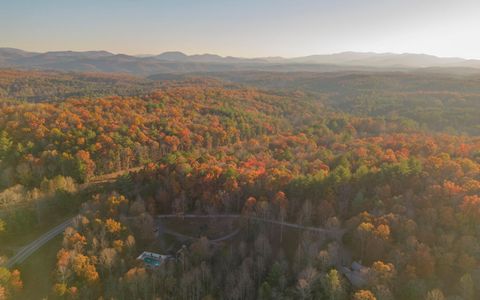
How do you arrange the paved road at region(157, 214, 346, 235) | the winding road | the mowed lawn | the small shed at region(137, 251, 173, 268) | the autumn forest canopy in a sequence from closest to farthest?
the autumn forest canopy < the mowed lawn < the small shed at region(137, 251, 173, 268) < the paved road at region(157, 214, 346, 235) < the winding road

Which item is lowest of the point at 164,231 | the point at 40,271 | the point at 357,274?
the point at 40,271

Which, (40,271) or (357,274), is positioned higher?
(357,274)

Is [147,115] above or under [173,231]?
above

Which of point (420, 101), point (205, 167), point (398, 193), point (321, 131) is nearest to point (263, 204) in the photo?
point (205, 167)

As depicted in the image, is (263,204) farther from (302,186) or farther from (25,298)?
(25,298)

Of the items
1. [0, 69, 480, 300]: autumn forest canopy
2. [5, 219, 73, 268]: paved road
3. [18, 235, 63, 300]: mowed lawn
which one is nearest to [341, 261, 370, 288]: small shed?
[0, 69, 480, 300]: autumn forest canopy

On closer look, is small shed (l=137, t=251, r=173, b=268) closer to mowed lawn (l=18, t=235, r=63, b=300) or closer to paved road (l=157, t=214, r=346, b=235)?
paved road (l=157, t=214, r=346, b=235)

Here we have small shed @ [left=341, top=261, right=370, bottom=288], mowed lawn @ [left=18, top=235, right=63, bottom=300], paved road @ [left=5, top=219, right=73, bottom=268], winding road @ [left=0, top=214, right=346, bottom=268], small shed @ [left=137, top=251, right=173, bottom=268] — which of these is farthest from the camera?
paved road @ [left=5, top=219, right=73, bottom=268]

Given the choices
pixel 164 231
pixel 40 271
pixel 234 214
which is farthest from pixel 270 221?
pixel 40 271

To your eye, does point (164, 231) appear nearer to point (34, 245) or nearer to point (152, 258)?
point (152, 258)
